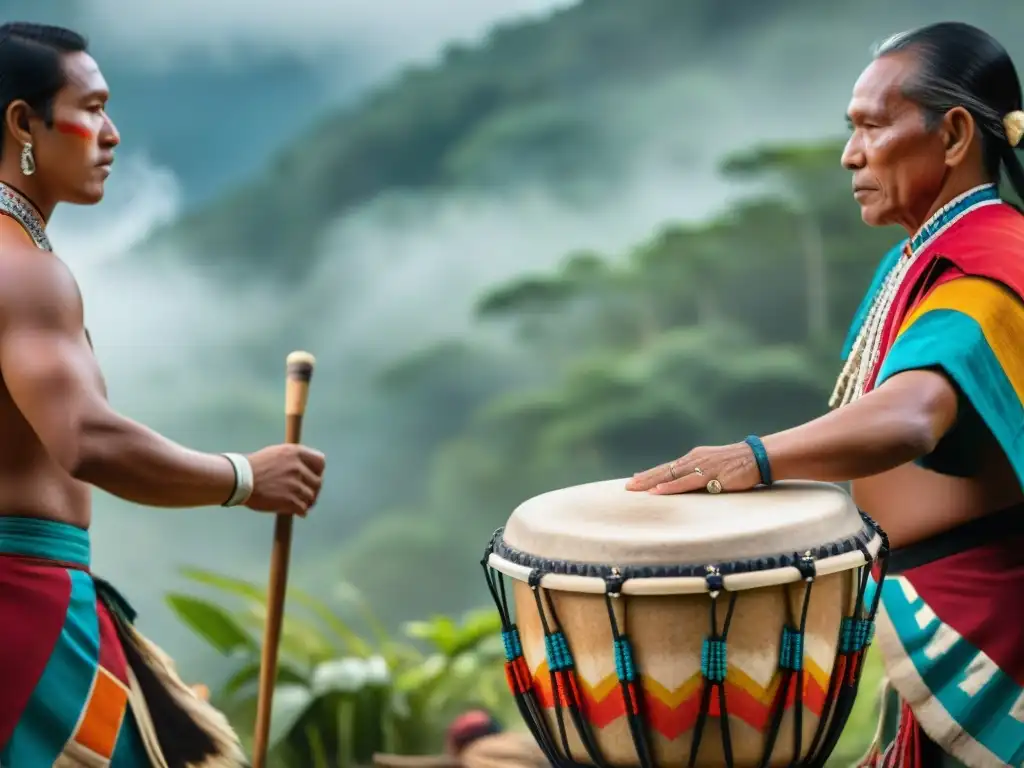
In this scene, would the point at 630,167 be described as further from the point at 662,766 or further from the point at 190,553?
the point at 662,766

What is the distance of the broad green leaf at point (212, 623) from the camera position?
15.4 ft

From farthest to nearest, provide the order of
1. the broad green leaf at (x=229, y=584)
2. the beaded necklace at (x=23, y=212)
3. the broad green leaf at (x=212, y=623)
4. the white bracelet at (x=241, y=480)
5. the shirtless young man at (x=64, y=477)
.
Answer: the broad green leaf at (x=229, y=584), the broad green leaf at (x=212, y=623), the white bracelet at (x=241, y=480), the beaded necklace at (x=23, y=212), the shirtless young man at (x=64, y=477)

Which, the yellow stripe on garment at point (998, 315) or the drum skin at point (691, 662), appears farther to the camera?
the yellow stripe on garment at point (998, 315)

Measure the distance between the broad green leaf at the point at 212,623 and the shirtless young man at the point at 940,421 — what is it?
2.63 m

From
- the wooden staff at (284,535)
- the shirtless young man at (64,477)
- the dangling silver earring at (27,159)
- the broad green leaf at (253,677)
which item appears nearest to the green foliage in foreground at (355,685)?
the broad green leaf at (253,677)

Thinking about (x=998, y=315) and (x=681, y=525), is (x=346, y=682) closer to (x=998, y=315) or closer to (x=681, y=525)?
(x=681, y=525)

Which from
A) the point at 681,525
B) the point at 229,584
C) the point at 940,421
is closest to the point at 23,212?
the point at 681,525

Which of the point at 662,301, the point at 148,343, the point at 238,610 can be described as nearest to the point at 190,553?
the point at 238,610

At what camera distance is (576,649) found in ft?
7.22

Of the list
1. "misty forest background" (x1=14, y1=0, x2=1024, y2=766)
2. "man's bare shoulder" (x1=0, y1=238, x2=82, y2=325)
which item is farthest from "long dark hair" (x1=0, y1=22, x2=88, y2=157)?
"misty forest background" (x1=14, y1=0, x2=1024, y2=766)

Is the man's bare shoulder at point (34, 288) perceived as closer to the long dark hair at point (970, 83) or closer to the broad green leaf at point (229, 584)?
the long dark hair at point (970, 83)

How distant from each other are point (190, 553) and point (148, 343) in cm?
84

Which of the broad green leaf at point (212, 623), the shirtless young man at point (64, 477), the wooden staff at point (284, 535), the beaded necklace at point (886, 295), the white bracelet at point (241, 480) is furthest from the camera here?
the broad green leaf at point (212, 623)

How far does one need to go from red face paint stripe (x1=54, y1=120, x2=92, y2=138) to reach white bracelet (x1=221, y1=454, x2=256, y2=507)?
60cm
